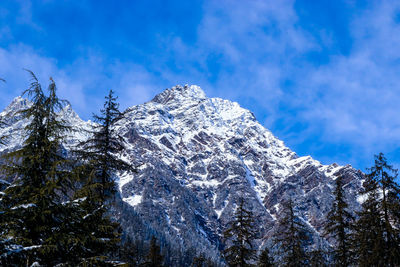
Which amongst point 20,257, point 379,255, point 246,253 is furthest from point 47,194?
point 246,253

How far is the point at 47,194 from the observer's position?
9836 mm

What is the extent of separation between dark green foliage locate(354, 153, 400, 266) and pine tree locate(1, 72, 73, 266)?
16.3 meters

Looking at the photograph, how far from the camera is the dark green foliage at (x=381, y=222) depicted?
18.5 m

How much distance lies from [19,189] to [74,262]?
268cm

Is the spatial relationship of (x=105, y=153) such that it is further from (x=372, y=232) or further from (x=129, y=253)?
(x=372, y=232)

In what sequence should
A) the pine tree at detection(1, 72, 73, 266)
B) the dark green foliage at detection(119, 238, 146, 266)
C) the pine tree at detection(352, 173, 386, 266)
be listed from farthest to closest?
the pine tree at detection(352, 173, 386, 266), the dark green foliage at detection(119, 238, 146, 266), the pine tree at detection(1, 72, 73, 266)

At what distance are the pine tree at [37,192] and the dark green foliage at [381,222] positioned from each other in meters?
16.3

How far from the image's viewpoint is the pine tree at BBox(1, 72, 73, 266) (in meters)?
9.16

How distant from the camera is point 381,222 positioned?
63.4ft

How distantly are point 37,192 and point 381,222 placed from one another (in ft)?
58.2

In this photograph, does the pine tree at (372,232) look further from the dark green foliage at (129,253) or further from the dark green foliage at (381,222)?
the dark green foliage at (129,253)

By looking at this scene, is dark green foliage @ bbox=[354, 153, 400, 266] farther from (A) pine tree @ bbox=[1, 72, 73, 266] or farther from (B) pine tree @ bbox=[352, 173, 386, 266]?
(A) pine tree @ bbox=[1, 72, 73, 266]

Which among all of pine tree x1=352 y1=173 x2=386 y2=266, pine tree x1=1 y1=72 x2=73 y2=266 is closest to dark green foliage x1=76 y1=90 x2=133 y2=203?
pine tree x1=1 y1=72 x2=73 y2=266

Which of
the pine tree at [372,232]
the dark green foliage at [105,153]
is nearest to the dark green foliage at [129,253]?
the dark green foliage at [105,153]
